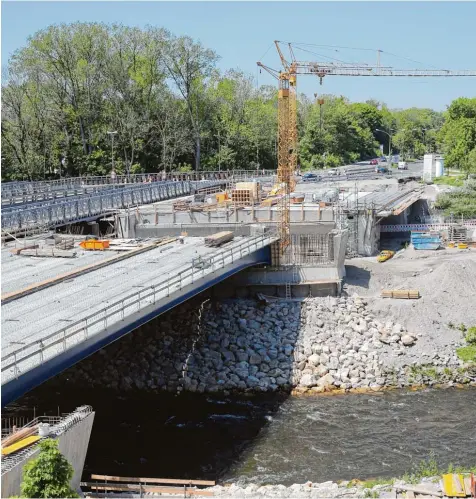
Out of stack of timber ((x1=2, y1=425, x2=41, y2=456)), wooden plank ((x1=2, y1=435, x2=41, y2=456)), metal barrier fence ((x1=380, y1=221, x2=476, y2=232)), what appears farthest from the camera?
metal barrier fence ((x1=380, y1=221, x2=476, y2=232))

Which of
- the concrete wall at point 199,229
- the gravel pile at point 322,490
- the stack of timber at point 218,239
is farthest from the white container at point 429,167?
the gravel pile at point 322,490

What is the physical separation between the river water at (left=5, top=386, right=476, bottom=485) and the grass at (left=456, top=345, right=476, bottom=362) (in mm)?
2633

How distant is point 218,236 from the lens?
1853 inches

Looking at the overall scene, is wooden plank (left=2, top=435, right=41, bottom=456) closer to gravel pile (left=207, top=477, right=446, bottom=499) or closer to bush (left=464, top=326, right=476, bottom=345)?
gravel pile (left=207, top=477, right=446, bottom=499)

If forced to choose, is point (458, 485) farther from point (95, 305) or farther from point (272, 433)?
point (95, 305)

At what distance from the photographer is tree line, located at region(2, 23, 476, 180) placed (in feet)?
291

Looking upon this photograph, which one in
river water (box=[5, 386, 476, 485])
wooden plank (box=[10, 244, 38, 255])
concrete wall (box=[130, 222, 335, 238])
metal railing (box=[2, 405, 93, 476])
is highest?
wooden plank (box=[10, 244, 38, 255])

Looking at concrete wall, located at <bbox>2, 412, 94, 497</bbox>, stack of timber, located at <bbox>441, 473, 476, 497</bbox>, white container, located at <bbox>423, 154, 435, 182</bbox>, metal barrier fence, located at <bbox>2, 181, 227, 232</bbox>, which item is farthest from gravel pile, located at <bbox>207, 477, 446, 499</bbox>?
white container, located at <bbox>423, 154, 435, 182</bbox>

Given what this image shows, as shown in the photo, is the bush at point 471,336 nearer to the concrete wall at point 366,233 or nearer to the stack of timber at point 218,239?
the stack of timber at point 218,239

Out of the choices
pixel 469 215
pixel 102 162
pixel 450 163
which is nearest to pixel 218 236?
pixel 469 215

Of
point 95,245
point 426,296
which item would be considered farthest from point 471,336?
point 95,245

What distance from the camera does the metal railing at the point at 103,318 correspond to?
24.1 meters

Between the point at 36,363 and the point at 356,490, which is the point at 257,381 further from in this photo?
the point at 36,363

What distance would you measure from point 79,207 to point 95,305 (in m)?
26.0
